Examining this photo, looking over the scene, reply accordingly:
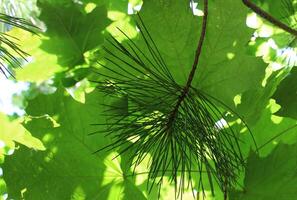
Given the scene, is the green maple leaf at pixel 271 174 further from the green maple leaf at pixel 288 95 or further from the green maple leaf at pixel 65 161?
the green maple leaf at pixel 65 161

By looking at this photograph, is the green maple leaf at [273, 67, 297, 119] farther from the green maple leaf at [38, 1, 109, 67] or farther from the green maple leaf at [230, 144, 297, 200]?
the green maple leaf at [38, 1, 109, 67]

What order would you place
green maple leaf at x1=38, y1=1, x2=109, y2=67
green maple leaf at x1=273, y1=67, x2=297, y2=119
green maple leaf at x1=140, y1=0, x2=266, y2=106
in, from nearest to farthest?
green maple leaf at x1=140, y1=0, x2=266, y2=106
green maple leaf at x1=273, y1=67, x2=297, y2=119
green maple leaf at x1=38, y1=1, x2=109, y2=67

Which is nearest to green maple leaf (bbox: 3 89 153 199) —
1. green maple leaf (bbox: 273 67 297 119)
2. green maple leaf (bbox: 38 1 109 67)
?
green maple leaf (bbox: 38 1 109 67)

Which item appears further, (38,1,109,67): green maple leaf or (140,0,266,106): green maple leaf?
(38,1,109,67): green maple leaf

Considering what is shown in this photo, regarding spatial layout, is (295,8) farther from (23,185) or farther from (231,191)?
(23,185)

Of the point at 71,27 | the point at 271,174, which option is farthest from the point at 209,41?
the point at 71,27

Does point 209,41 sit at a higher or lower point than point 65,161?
higher

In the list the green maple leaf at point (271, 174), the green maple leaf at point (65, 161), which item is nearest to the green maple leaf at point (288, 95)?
the green maple leaf at point (271, 174)

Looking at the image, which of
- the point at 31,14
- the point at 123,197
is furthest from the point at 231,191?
the point at 31,14

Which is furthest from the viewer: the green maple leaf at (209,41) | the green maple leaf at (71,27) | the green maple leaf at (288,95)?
the green maple leaf at (71,27)

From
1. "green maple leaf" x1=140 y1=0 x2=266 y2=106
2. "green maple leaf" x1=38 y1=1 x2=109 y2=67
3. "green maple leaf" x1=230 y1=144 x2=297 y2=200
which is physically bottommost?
"green maple leaf" x1=230 y1=144 x2=297 y2=200

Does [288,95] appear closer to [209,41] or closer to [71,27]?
[209,41]
